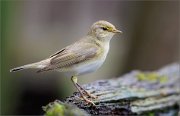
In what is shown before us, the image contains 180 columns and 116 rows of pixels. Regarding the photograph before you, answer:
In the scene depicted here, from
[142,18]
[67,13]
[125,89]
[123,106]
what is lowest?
[123,106]

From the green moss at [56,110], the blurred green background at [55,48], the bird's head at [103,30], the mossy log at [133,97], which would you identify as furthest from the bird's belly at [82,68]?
the blurred green background at [55,48]

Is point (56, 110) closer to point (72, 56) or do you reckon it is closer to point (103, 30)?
point (72, 56)

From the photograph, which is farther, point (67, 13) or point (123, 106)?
point (67, 13)

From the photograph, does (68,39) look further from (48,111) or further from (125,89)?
(48,111)

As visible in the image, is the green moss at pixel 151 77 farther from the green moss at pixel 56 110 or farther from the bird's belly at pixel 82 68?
the green moss at pixel 56 110

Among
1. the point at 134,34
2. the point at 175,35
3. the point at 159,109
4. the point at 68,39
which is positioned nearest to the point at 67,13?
the point at 68,39

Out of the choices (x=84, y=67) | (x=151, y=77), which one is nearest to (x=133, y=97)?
(x=84, y=67)

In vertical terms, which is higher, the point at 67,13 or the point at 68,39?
the point at 67,13
